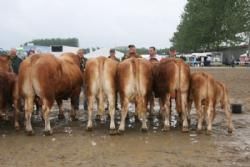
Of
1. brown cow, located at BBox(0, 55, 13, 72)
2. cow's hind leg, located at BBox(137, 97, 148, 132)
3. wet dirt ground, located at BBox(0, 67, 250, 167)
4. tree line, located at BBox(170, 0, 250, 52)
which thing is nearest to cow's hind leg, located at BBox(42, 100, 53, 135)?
wet dirt ground, located at BBox(0, 67, 250, 167)

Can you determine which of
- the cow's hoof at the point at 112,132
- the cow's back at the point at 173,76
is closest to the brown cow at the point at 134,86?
the cow's hoof at the point at 112,132

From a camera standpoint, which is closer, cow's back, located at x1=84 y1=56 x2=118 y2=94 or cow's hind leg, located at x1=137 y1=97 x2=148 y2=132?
cow's hind leg, located at x1=137 y1=97 x2=148 y2=132

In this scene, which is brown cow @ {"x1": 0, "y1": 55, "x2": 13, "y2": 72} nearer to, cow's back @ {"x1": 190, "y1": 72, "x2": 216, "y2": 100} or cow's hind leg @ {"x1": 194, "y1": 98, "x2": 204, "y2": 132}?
cow's back @ {"x1": 190, "y1": 72, "x2": 216, "y2": 100}

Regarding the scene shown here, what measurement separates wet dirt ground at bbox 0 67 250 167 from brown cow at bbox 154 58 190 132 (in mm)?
430

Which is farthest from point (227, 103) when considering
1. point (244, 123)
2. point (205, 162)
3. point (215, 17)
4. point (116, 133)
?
point (215, 17)

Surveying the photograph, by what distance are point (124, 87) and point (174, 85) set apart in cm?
120

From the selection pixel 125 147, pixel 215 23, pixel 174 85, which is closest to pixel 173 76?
pixel 174 85

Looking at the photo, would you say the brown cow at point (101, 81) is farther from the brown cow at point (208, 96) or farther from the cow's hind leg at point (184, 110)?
the brown cow at point (208, 96)

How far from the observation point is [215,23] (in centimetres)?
7831

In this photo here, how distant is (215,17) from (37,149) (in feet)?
230

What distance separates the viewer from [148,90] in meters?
12.1

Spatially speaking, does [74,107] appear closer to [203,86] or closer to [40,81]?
[40,81]

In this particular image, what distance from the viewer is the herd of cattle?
11742 millimetres

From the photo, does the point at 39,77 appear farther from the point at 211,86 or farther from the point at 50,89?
the point at 211,86
